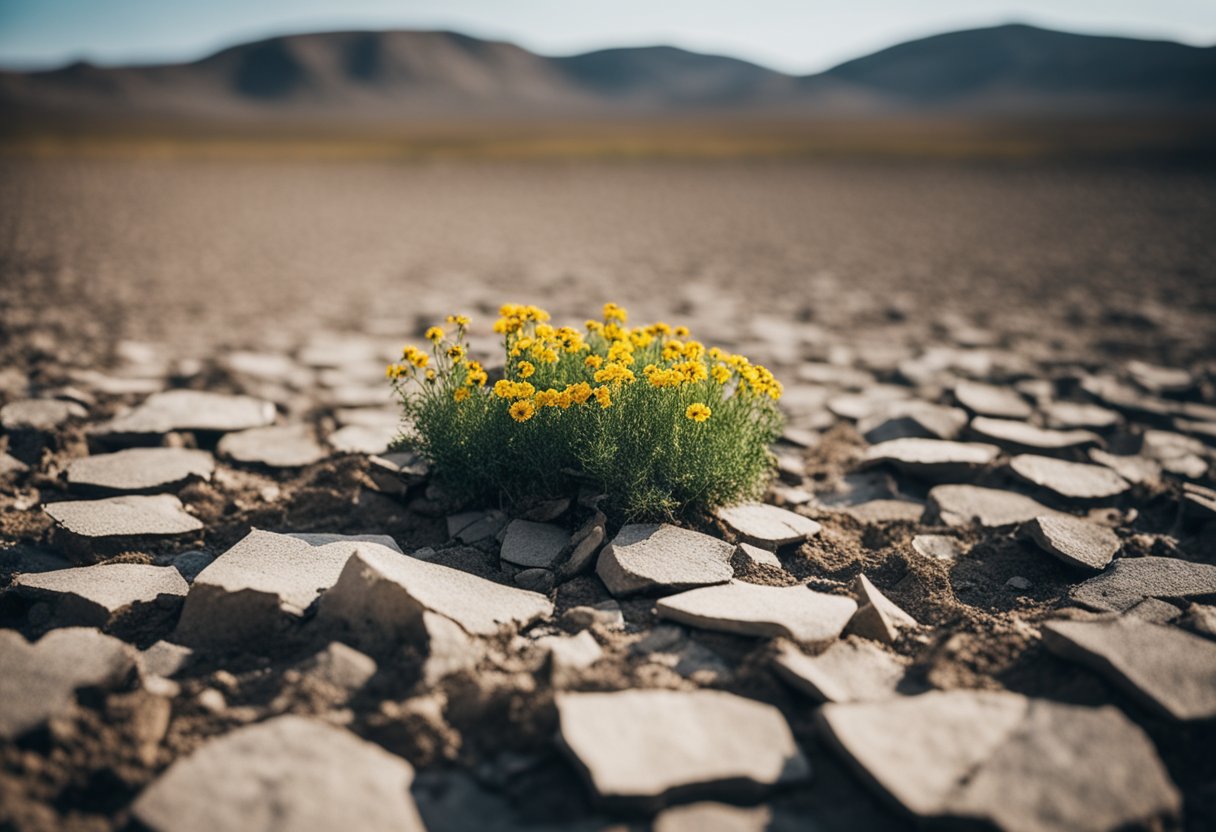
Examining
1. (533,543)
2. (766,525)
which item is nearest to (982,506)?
(766,525)

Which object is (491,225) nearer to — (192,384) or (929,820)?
(192,384)

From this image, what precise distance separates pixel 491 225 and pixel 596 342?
11861 millimetres

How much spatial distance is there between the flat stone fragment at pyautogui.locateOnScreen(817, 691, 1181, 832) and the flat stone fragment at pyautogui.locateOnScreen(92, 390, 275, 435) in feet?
11.6

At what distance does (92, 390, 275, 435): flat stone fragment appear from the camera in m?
3.93

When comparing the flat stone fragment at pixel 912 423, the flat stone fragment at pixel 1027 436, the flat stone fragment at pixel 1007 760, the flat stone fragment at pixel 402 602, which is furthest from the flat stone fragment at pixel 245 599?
the flat stone fragment at pixel 1027 436

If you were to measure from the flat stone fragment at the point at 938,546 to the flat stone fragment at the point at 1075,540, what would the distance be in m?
0.31

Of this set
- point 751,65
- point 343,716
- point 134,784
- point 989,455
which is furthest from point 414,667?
point 751,65

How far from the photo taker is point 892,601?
2.75 metres

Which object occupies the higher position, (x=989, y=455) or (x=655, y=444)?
(x=655, y=444)

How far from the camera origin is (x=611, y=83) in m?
180

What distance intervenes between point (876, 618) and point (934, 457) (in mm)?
1619

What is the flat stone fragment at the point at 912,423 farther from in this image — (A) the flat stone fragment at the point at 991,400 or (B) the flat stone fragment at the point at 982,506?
(B) the flat stone fragment at the point at 982,506

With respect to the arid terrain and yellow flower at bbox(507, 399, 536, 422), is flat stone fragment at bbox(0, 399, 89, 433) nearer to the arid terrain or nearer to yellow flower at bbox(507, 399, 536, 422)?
the arid terrain

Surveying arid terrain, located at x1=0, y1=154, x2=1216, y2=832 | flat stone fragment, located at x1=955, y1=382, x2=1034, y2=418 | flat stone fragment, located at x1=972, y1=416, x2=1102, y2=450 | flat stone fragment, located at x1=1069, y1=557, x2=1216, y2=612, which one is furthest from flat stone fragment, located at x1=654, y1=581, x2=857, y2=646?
flat stone fragment, located at x1=955, y1=382, x2=1034, y2=418
